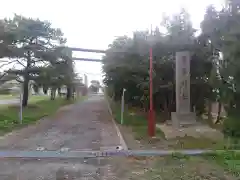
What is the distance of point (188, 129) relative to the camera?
1526 cm

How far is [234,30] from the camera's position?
1145 cm

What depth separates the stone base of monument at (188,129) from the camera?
44.6 ft

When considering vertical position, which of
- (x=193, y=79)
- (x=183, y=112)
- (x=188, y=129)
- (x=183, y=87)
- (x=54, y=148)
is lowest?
(x=54, y=148)

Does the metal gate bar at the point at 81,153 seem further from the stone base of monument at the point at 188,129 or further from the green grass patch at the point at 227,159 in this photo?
the stone base of monument at the point at 188,129

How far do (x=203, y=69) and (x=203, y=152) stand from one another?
9.89m

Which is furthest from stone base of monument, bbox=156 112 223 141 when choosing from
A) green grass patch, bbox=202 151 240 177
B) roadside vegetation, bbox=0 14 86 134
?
roadside vegetation, bbox=0 14 86 134

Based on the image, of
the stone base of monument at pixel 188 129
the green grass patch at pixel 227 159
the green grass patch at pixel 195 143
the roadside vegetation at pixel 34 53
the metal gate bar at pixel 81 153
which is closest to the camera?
the green grass patch at pixel 227 159

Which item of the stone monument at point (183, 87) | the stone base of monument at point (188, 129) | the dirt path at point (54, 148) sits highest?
the stone monument at point (183, 87)

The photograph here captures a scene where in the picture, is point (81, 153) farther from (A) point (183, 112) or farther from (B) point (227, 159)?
(A) point (183, 112)

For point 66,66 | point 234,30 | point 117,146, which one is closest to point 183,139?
point 117,146

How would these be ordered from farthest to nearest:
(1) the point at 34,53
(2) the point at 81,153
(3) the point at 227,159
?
(1) the point at 34,53, (2) the point at 81,153, (3) the point at 227,159

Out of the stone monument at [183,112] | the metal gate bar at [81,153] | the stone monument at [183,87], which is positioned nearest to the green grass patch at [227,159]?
the metal gate bar at [81,153]

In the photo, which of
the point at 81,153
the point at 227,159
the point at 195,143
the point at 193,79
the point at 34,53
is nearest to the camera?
the point at 227,159

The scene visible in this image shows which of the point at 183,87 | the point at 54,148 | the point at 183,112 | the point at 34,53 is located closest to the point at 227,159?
the point at 54,148
